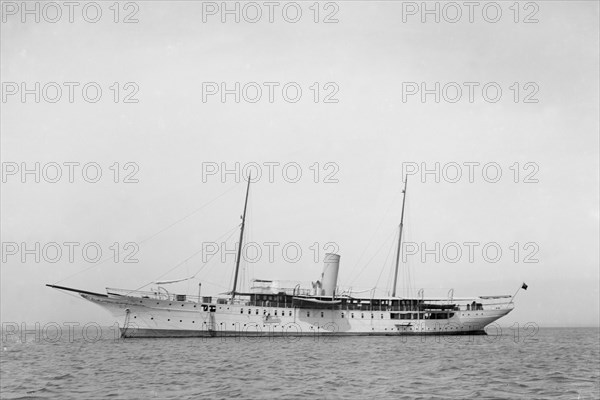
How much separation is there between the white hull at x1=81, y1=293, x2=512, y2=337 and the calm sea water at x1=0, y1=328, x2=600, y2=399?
33.6 feet

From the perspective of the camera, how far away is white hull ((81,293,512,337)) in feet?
153

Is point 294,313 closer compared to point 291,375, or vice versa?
point 291,375

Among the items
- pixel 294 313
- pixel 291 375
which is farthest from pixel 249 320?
pixel 291 375

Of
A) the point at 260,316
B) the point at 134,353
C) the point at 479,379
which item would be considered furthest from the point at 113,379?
the point at 260,316

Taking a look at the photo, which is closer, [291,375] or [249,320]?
[291,375]

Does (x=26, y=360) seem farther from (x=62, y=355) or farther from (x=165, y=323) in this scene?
(x=165, y=323)

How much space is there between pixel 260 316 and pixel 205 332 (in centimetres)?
538

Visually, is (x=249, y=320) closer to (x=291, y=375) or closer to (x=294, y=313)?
(x=294, y=313)

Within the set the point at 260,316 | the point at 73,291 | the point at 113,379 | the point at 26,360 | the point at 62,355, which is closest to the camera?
the point at 113,379

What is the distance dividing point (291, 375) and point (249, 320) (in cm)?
2639

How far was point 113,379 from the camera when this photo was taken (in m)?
22.9

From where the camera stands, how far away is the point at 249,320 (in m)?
49.7

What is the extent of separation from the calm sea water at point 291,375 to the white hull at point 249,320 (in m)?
10.2

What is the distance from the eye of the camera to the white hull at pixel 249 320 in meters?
46.6
